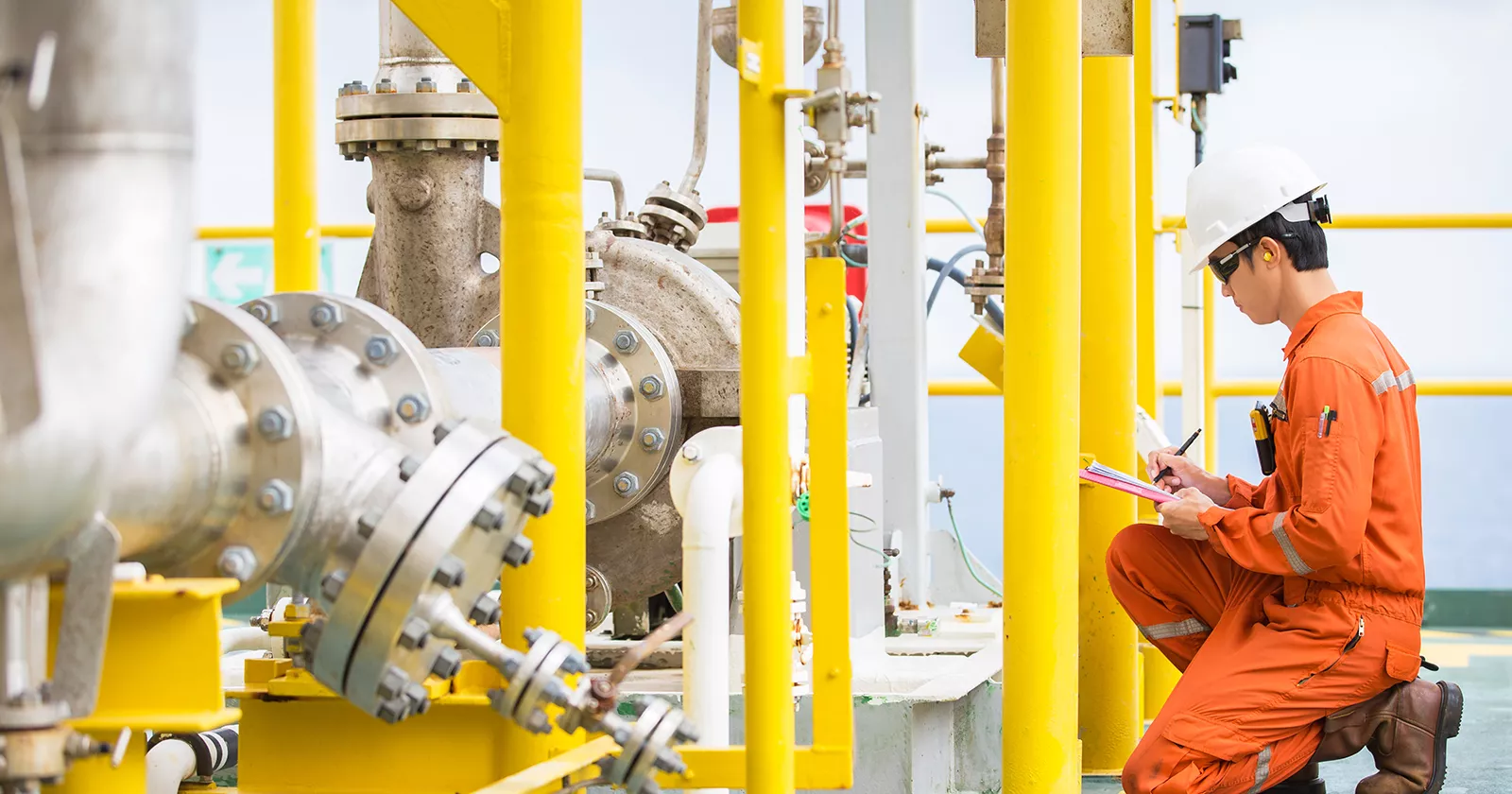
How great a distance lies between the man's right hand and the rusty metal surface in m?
1.31

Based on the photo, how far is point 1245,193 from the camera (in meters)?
3.00

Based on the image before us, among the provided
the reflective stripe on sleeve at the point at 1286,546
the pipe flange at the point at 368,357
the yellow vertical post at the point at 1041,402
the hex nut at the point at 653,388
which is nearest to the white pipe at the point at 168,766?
the hex nut at the point at 653,388

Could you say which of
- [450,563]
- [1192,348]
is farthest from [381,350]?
[1192,348]

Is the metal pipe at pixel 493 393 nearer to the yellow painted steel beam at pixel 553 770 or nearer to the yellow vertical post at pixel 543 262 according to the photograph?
the yellow vertical post at pixel 543 262

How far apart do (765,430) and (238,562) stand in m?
0.69

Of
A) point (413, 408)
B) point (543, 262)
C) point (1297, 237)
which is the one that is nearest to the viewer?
point (413, 408)

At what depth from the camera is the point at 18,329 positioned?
3.43 feet

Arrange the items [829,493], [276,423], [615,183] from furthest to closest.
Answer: [615,183] < [829,493] < [276,423]

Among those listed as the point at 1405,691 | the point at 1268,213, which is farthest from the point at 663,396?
the point at 1405,691

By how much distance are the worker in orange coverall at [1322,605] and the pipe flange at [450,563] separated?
148cm

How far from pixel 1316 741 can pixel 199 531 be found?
6.50 ft

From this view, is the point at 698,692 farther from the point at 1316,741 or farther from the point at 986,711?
the point at 986,711

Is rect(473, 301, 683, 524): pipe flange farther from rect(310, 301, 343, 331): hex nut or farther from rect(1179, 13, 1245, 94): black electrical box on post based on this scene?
rect(1179, 13, 1245, 94): black electrical box on post

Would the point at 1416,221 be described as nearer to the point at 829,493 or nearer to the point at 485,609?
the point at 829,493
